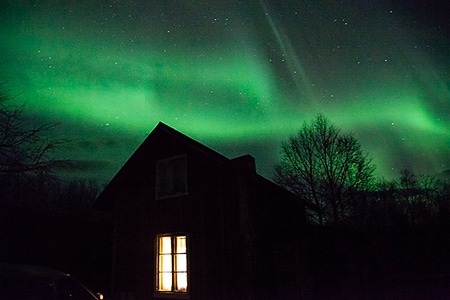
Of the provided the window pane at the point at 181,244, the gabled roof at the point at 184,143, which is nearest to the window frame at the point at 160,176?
the gabled roof at the point at 184,143

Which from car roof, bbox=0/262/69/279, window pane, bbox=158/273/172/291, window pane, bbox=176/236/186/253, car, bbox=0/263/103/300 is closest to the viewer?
car, bbox=0/263/103/300

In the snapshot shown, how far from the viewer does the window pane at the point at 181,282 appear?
11.8 meters

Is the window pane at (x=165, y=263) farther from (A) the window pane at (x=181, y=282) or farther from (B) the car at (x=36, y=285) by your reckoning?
(B) the car at (x=36, y=285)

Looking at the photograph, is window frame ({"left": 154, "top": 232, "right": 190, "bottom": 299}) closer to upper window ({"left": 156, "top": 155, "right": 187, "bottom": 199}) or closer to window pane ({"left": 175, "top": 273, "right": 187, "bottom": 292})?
window pane ({"left": 175, "top": 273, "right": 187, "bottom": 292})

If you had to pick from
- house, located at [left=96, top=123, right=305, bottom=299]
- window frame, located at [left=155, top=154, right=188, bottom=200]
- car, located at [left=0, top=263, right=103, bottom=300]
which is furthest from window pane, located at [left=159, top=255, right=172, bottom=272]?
car, located at [left=0, top=263, right=103, bottom=300]

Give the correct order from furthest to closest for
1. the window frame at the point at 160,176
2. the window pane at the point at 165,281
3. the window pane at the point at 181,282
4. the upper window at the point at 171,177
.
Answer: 1. the upper window at the point at 171,177
2. the window frame at the point at 160,176
3. the window pane at the point at 165,281
4. the window pane at the point at 181,282

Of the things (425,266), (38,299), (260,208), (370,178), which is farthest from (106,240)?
(370,178)

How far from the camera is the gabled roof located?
11.5 metres

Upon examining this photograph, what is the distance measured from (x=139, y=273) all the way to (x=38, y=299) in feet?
22.6

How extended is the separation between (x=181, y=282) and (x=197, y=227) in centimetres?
194

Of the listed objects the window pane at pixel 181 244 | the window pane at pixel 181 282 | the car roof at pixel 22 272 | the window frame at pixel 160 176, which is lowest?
the window pane at pixel 181 282

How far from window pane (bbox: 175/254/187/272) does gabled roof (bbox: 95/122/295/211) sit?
3499 millimetres

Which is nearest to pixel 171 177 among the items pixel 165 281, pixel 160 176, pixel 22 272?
pixel 160 176

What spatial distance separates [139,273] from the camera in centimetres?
1291
